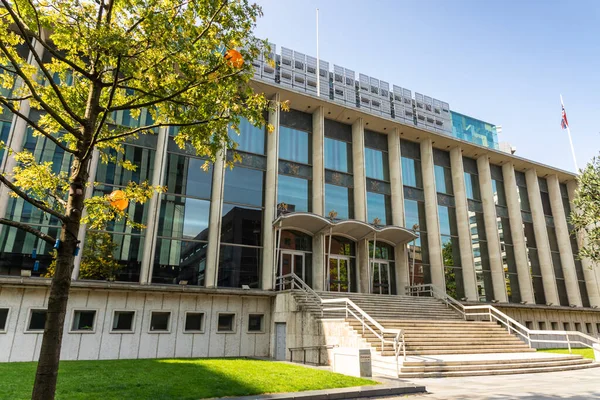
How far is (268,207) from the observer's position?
20.9 meters

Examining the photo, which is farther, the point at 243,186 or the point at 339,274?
the point at 339,274

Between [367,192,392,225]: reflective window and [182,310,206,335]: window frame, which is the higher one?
[367,192,392,225]: reflective window

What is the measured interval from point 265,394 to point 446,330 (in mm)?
11052

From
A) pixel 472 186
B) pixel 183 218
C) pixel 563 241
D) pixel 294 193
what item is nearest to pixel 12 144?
pixel 183 218

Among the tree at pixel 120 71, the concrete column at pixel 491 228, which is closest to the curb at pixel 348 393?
the tree at pixel 120 71

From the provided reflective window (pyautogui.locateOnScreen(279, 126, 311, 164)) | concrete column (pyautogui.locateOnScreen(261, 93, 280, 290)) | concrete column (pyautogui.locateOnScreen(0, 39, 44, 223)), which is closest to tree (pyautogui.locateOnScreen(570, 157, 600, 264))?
reflective window (pyautogui.locateOnScreen(279, 126, 311, 164))

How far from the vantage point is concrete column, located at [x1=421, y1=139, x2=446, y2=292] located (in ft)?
80.4

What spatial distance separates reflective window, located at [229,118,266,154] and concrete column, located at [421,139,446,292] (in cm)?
1217

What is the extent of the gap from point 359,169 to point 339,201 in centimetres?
261

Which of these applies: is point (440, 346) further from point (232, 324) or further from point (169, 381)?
point (169, 381)

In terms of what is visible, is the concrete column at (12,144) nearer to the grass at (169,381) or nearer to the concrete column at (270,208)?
the grass at (169,381)

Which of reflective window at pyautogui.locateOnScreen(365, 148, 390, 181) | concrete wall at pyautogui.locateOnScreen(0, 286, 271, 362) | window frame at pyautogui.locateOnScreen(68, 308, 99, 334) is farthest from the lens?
reflective window at pyautogui.locateOnScreen(365, 148, 390, 181)

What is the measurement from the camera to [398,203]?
24891 millimetres

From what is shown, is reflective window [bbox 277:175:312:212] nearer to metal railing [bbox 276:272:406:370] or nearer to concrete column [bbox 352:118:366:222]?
concrete column [bbox 352:118:366:222]
